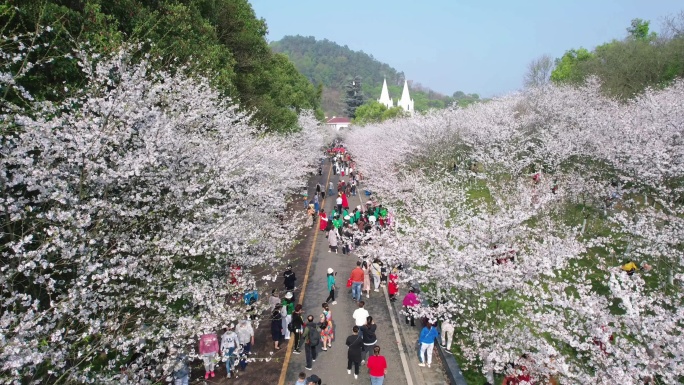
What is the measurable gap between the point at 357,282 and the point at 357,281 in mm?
46

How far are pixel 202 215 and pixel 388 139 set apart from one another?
31728 millimetres

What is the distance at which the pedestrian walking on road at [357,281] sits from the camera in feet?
44.9

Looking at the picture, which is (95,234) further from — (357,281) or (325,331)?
(357,281)

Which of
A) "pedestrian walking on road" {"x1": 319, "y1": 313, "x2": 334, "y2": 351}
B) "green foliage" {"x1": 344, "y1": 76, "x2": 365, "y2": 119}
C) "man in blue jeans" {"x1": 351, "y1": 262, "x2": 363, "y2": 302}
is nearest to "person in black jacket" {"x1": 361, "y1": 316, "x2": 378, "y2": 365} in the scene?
"pedestrian walking on road" {"x1": 319, "y1": 313, "x2": 334, "y2": 351}

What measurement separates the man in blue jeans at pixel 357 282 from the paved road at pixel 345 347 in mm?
287

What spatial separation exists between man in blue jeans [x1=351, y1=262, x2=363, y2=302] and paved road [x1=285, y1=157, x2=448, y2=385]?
0.29 metres

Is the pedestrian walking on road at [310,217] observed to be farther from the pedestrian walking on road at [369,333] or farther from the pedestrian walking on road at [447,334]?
the pedestrian walking on road at [447,334]

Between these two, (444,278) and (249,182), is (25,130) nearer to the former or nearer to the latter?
(249,182)

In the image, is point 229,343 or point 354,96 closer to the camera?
point 229,343

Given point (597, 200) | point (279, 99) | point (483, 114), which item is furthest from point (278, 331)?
point (483, 114)

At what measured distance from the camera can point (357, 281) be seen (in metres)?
13.8

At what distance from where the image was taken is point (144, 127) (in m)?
8.76

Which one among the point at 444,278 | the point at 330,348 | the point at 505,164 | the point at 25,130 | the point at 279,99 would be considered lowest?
the point at 330,348

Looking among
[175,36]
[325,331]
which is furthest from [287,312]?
[175,36]
